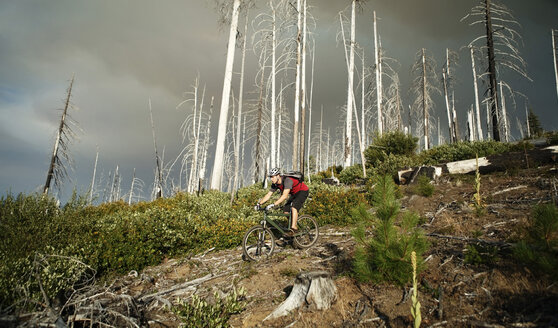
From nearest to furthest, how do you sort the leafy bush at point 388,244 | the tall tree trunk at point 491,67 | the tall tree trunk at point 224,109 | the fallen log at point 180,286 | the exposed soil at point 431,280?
the exposed soil at point 431,280, the leafy bush at point 388,244, the fallen log at point 180,286, the tall tree trunk at point 224,109, the tall tree trunk at point 491,67

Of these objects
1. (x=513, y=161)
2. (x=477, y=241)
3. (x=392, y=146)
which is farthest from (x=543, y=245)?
(x=392, y=146)

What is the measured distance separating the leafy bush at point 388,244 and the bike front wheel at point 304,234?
3126 millimetres

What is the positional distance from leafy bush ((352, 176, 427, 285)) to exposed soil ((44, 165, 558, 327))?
0.90 ft

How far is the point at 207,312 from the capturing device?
394 cm

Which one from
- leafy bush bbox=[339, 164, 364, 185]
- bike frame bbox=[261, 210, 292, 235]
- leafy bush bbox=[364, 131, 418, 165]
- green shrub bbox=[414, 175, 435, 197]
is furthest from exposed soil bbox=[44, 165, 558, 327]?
leafy bush bbox=[364, 131, 418, 165]

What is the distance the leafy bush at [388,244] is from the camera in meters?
3.59

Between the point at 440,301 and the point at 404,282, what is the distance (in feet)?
1.91

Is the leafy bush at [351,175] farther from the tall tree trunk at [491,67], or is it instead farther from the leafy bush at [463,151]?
the tall tree trunk at [491,67]

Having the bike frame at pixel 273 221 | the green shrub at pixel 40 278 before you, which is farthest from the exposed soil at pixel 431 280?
the green shrub at pixel 40 278

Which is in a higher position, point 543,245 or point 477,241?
point 543,245

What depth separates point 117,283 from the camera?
19.0 ft

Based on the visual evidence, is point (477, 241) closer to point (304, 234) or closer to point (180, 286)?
point (304, 234)

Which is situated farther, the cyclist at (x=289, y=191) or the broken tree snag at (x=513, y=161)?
the broken tree snag at (x=513, y=161)

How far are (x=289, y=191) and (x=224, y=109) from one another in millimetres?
9787
